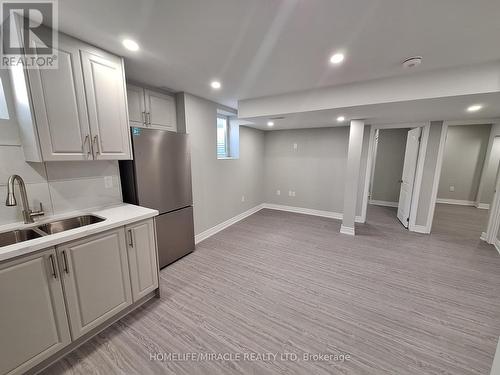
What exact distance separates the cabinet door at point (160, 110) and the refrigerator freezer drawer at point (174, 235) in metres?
1.30

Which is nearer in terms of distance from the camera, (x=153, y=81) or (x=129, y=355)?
(x=129, y=355)

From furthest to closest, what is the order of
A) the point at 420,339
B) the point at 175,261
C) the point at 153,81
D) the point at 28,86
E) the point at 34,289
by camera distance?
the point at 175,261, the point at 153,81, the point at 420,339, the point at 28,86, the point at 34,289

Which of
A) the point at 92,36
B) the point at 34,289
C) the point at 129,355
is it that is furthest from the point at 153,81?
the point at 129,355

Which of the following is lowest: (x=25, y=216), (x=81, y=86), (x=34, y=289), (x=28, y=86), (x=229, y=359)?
(x=229, y=359)

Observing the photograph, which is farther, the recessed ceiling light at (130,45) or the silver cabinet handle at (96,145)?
the silver cabinet handle at (96,145)

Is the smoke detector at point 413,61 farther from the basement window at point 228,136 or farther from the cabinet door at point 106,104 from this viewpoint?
the basement window at point 228,136

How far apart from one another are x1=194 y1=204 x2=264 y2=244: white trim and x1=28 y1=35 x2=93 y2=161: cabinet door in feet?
7.00

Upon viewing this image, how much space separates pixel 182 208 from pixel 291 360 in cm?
211

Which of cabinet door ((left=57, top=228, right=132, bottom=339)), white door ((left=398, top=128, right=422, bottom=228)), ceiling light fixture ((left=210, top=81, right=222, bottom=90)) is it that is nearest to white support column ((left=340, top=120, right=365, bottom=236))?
white door ((left=398, top=128, right=422, bottom=228))

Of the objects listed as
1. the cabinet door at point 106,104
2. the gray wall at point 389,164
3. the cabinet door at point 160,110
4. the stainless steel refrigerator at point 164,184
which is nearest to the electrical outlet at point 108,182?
the stainless steel refrigerator at point 164,184

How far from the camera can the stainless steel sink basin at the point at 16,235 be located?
1448mm

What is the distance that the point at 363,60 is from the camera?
188cm

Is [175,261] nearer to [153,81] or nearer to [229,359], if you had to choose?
[229,359]

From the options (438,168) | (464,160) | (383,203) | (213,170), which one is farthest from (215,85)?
(464,160)
